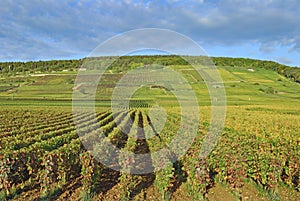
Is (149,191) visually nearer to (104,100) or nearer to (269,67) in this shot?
(104,100)

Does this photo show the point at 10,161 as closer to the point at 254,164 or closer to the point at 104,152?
the point at 104,152

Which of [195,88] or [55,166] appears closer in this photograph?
[55,166]

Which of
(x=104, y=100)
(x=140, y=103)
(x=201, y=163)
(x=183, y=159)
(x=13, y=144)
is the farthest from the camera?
(x=104, y=100)

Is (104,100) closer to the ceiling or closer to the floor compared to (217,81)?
closer to the floor

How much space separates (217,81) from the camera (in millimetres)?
95938

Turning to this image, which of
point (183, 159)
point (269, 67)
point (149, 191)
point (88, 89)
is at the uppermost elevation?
point (269, 67)

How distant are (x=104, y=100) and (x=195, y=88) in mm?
35531

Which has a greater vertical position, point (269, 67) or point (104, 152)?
point (269, 67)

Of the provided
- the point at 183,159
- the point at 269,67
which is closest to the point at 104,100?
the point at 183,159

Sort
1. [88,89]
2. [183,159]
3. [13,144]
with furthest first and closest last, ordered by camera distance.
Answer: [88,89] < [13,144] < [183,159]

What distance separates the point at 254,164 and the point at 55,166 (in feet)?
22.7

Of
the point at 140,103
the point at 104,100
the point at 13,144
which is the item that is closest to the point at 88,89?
the point at 104,100

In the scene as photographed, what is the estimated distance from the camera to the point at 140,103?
70562 millimetres

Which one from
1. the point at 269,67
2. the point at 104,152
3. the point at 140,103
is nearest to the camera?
the point at 104,152
